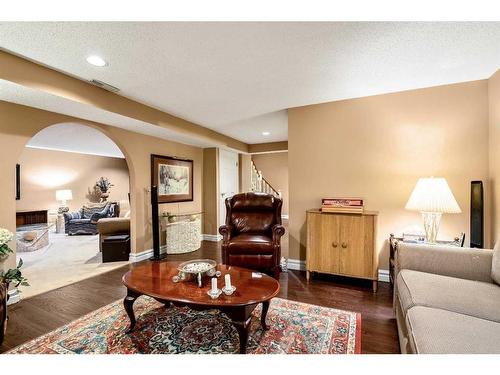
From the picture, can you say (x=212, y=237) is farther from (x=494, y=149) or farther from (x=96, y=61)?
(x=494, y=149)

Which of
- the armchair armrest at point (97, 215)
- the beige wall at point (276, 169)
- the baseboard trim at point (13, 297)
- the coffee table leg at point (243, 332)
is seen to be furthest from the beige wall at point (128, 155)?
the armchair armrest at point (97, 215)

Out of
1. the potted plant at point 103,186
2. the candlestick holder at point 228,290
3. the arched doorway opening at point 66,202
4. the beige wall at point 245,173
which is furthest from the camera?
the potted plant at point 103,186

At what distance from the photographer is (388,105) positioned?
2.87m

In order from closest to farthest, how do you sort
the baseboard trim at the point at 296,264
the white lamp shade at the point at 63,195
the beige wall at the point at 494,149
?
the beige wall at the point at 494,149 → the baseboard trim at the point at 296,264 → the white lamp shade at the point at 63,195

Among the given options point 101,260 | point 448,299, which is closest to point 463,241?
point 448,299

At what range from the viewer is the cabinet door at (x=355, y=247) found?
2.64 m

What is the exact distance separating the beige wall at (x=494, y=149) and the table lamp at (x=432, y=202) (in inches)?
19.7

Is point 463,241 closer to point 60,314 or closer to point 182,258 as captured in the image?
point 182,258

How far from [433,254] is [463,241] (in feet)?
3.24

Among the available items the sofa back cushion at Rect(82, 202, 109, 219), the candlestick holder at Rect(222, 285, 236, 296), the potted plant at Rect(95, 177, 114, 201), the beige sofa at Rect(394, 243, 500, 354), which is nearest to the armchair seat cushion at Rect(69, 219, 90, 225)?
the sofa back cushion at Rect(82, 202, 109, 219)

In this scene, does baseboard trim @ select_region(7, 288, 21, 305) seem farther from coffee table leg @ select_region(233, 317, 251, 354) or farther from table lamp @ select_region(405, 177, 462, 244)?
table lamp @ select_region(405, 177, 462, 244)

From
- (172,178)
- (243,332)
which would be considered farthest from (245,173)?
(243,332)

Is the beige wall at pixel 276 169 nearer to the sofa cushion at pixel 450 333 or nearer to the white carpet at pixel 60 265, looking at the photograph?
the white carpet at pixel 60 265

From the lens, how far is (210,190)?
5352 mm
